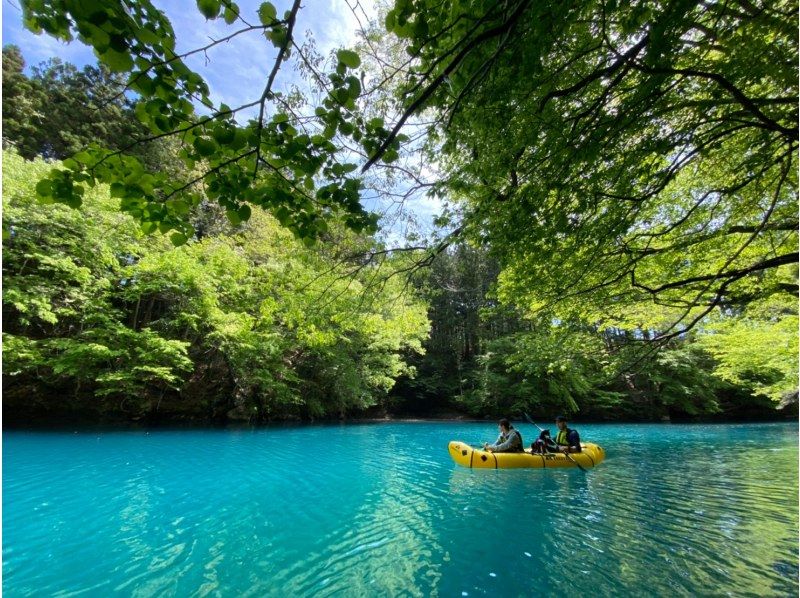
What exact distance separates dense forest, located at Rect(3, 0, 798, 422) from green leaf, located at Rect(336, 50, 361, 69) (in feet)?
0.04

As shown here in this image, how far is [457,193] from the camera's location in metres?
4.26

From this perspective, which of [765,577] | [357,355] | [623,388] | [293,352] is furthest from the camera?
[623,388]

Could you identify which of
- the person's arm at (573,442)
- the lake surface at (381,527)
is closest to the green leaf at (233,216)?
the lake surface at (381,527)

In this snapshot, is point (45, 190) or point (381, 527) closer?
point (45, 190)

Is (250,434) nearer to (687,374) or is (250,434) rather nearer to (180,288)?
(180,288)

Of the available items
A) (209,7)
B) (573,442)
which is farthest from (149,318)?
(209,7)

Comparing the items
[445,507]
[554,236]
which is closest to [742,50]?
[554,236]

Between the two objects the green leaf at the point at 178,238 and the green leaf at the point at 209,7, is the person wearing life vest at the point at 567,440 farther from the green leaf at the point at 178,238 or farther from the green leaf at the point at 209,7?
the green leaf at the point at 209,7

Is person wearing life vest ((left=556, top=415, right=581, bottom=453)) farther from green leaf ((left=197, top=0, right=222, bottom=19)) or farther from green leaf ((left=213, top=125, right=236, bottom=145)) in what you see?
green leaf ((left=197, top=0, right=222, bottom=19))

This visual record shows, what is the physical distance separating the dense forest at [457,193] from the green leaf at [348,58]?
11mm

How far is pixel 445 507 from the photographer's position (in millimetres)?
6543

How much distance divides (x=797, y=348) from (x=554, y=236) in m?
8.51

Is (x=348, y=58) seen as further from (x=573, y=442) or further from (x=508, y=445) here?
Answer: (x=573, y=442)

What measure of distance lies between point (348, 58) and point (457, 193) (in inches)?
95.9
